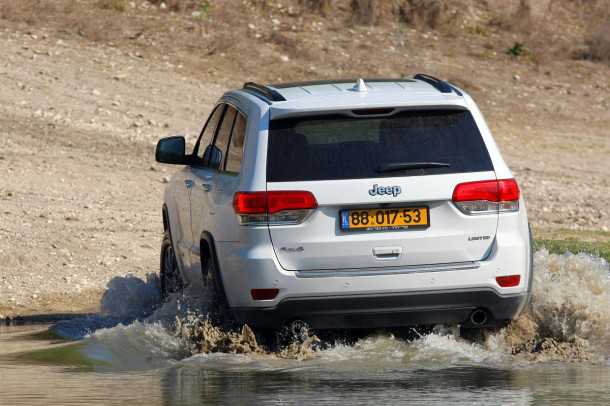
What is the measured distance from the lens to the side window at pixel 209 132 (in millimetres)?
10680

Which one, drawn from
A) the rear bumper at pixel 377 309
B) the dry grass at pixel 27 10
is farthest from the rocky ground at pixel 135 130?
the rear bumper at pixel 377 309

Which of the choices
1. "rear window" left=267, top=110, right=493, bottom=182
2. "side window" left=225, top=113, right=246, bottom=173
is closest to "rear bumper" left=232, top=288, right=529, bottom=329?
"rear window" left=267, top=110, right=493, bottom=182

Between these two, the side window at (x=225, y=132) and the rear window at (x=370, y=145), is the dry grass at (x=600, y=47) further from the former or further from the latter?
the rear window at (x=370, y=145)

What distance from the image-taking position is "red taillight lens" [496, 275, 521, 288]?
9.10m

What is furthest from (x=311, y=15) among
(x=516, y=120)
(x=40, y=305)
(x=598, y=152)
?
(x=40, y=305)

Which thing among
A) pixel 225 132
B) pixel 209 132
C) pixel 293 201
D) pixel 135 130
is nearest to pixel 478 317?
pixel 293 201

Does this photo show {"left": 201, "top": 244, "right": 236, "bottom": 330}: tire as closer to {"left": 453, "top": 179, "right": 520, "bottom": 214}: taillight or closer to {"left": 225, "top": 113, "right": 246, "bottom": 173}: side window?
{"left": 225, "top": 113, "right": 246, "bottom": 173}: side window

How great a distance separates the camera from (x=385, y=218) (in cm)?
894

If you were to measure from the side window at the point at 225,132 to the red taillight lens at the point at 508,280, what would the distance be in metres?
1.85

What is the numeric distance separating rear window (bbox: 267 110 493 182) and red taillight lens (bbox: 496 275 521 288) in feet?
1.98

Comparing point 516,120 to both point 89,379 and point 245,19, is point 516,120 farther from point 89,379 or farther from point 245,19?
point 89,379

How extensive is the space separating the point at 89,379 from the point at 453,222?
215 centimetres

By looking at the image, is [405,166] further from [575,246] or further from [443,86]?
[575,246]

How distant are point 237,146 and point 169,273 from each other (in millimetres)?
2290
